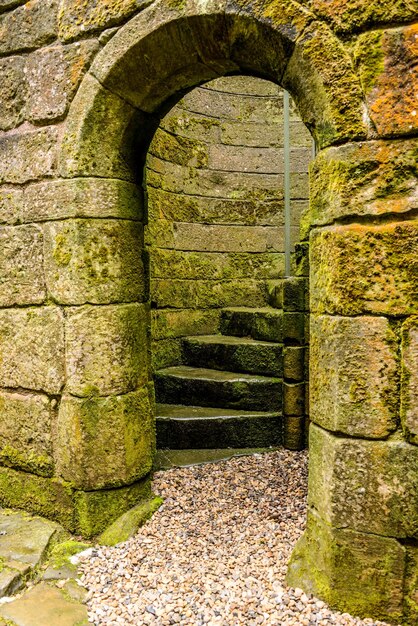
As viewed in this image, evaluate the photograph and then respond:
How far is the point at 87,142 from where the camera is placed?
8.55 ft

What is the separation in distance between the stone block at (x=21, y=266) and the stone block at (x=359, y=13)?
1.73m

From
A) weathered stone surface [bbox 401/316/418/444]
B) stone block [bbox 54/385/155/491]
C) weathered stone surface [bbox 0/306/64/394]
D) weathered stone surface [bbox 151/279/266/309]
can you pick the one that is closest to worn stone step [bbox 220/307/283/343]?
weathered stone surface [bbox 151/279/266/309]

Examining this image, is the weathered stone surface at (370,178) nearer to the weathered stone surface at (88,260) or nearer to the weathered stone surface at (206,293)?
the weathered stone surface at (88,260)

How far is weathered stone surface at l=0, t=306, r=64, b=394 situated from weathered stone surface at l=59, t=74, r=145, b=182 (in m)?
0.76

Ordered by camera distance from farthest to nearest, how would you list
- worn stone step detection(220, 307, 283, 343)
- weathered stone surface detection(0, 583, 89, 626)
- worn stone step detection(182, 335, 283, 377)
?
worn stone step detection(220, 307, 283, 343) < worn stone step detection(182, 335, 283, 377) < weathered stone surface detection(0, 583, 89, 626)

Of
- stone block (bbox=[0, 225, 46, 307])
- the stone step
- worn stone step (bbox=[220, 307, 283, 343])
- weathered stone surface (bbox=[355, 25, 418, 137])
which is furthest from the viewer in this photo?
worn stone step (bbox=[220, 307, 283, 343])

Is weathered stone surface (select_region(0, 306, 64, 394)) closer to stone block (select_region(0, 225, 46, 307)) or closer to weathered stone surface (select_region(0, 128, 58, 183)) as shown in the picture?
stone block (select_region(0, 225, 46, 307))

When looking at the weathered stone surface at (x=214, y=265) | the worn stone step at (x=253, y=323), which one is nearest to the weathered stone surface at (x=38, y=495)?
the weathered stone surface at (x=214, y=265)

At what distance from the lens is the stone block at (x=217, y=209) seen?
195 inches

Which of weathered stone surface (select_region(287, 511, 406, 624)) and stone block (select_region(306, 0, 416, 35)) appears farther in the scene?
weathered stone surface (select_region(287, 511, 406, 624))

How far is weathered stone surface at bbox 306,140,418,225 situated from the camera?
190cm

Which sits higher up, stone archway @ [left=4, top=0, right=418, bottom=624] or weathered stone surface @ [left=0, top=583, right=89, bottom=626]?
stone archway @ [left=4, top=0, right=418, bottom=624]

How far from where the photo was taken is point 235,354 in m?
4.60

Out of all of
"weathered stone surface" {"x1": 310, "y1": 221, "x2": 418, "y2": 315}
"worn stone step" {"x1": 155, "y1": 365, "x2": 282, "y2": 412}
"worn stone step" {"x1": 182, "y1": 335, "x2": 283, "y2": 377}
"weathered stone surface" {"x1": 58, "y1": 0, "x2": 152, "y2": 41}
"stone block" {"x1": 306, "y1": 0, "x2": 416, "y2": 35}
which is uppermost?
"weathered stone surface" {"x1": 58, "y1": 0, "x2": 152, "y2": 41}
